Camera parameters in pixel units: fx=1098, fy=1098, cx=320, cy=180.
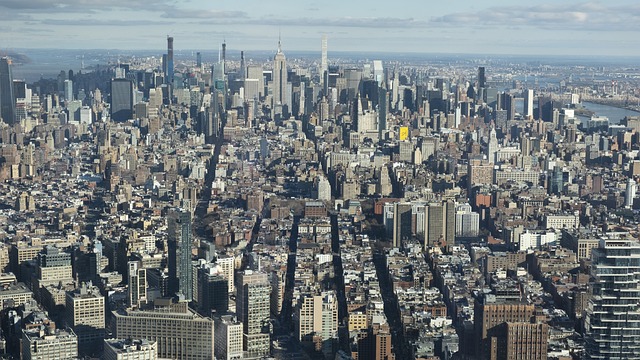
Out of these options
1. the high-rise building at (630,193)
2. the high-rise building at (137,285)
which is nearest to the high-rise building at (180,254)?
the high-rise building at (137,285)

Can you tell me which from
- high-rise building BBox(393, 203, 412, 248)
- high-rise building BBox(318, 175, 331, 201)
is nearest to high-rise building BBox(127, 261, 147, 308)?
high-rise building BBox(393, 203, 412, 248)

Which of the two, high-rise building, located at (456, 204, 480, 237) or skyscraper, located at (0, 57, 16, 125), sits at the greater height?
skyscraper, located at (0, 57, 16, 125)

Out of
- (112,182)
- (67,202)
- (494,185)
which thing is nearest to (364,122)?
(494,185)

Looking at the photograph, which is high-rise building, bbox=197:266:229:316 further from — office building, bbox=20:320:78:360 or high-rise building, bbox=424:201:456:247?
high-rise building, bbox=424:201:456:247

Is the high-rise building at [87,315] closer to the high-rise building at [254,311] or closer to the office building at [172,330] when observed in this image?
the office building at [172,330]

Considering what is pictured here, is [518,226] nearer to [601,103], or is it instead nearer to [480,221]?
[480,221]
